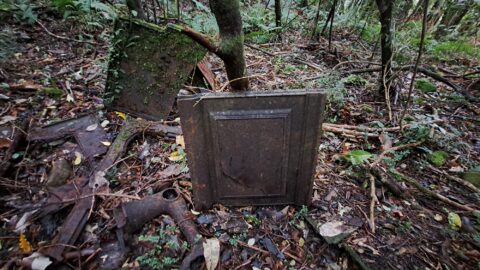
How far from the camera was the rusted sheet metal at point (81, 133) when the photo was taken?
2.62 m

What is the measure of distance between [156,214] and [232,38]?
1.35m

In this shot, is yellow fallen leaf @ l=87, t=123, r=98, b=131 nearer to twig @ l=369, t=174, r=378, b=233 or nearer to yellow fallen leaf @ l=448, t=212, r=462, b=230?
twig @ l=369, t=174, r=378, b=233

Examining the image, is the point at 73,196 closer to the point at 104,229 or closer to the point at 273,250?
the point at 104,229

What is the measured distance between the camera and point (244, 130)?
5.73 feet

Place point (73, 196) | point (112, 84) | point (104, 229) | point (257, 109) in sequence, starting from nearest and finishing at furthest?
point (257, 109) < point (104, 229) < point (73, 196) < point (112, 84)

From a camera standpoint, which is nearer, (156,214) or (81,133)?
(156,214)

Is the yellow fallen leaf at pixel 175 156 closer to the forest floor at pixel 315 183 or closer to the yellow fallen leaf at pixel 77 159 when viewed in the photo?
the forest floor at pixel 315 183

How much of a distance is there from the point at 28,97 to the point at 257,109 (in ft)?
9.96

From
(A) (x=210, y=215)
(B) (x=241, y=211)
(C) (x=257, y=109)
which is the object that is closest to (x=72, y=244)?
(A) (x=210, y=215)

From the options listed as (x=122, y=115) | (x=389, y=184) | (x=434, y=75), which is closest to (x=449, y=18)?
(x=434, y=75)

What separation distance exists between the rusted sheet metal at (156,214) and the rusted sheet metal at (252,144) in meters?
0.14

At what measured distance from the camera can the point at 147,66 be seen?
3.00 metres

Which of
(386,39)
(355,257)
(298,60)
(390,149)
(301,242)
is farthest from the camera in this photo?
(298,60)

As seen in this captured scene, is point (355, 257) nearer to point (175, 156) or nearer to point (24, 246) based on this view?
point (175, 156)
